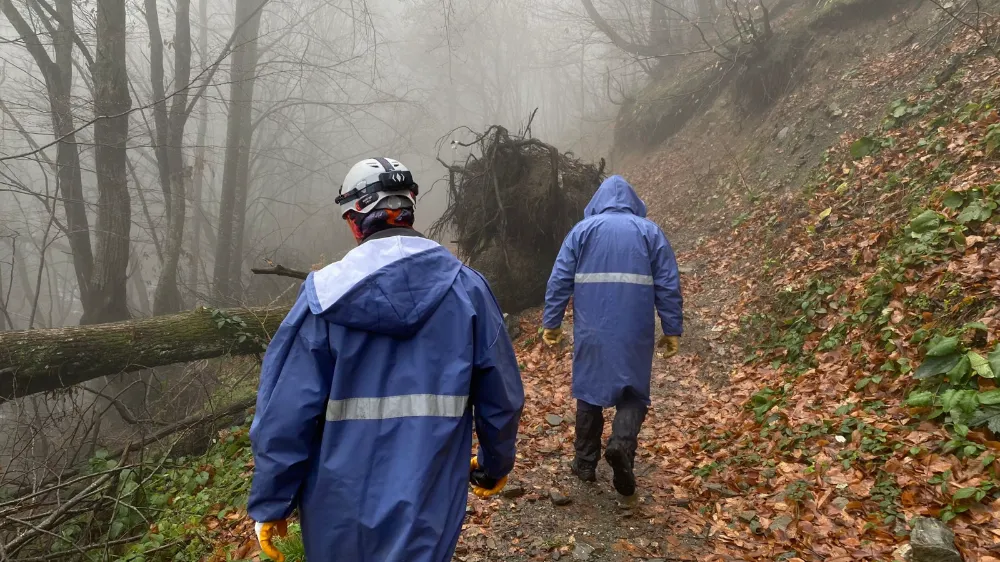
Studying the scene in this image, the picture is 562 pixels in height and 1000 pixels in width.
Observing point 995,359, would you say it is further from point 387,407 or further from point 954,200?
point 387,407

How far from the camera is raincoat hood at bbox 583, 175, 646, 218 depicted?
440 centimetres

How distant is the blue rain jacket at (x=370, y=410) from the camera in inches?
76.2

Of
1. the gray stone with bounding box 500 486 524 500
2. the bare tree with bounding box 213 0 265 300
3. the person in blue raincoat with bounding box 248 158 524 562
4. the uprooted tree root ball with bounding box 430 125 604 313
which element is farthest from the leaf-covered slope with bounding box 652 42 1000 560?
the bare tree with bounding box 213 0 265 300

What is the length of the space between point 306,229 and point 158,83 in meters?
17.6

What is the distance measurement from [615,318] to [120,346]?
5.20 metres

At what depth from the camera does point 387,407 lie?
78.5 inches

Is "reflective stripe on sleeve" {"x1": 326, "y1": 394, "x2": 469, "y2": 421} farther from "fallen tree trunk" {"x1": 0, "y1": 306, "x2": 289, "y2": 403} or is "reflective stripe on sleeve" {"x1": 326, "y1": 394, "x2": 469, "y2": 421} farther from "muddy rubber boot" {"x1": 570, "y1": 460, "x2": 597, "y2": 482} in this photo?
"fallen tree trunk" {"x1": 0, "y1": 306, "x2": 289, "y2": 403}

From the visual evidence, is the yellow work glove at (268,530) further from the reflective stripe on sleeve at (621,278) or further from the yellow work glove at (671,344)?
the yellow work glove at (671,344)

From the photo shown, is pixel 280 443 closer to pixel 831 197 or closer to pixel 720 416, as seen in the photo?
pixel 720 416

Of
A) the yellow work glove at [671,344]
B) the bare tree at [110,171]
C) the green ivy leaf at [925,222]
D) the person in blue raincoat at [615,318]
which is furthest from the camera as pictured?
the bare tree at [110,171]

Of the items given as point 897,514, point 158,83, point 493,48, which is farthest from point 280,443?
point 493,48

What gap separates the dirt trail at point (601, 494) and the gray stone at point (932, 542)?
1.16 meters

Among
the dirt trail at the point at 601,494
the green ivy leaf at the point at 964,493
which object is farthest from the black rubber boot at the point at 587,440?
the green ivy leaf at the point at 964,493

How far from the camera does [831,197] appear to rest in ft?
22.9
